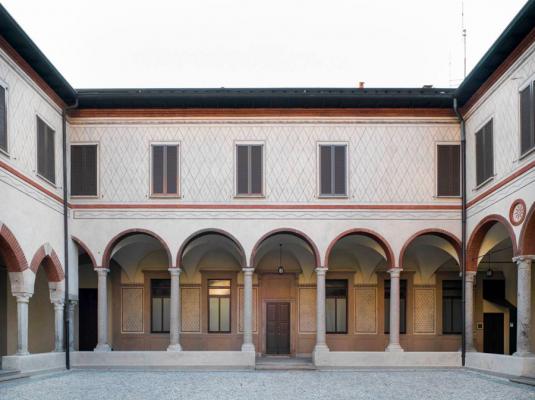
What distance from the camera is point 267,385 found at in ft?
46.5

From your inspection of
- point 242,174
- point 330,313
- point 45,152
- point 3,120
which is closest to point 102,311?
point 45,152

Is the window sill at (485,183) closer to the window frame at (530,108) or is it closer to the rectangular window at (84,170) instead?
the window frame at (530,108)

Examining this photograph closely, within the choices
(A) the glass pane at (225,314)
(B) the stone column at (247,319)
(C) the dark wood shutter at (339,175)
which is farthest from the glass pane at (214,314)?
(C) the dark wood shutter at (339,175)

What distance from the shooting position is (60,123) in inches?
703

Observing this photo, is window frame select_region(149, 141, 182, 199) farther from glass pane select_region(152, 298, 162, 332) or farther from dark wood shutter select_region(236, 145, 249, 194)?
glass pane select_region(152, 298, 162, 332)

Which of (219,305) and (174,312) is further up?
(174,312)

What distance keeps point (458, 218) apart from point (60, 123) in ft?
41.7

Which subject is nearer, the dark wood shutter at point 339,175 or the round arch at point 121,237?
the round arch at point 121,237

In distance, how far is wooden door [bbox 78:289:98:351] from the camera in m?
21.5

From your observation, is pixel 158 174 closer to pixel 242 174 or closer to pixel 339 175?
pixel 242 174

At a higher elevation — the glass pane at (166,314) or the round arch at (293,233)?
the round arch at (293,233)

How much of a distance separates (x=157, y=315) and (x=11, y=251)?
8.14m

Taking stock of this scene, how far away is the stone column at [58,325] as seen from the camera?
17312mm

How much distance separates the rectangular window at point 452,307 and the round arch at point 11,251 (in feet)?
47.8
